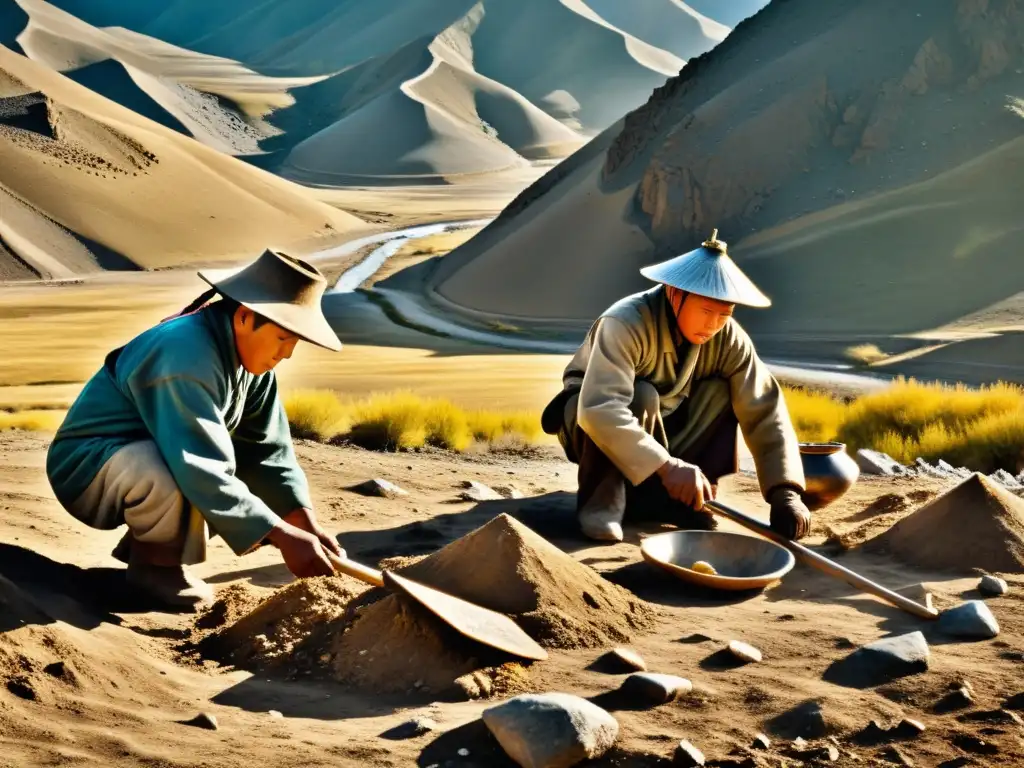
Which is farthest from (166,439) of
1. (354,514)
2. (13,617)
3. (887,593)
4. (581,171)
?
(581,171)

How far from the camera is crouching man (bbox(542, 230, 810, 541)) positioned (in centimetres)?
436

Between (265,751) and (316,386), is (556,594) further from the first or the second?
(316,386)

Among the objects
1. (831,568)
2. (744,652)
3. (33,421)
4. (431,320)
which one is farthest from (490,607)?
(431,320)

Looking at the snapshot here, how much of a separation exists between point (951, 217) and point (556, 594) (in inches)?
599

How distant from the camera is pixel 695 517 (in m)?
5.04

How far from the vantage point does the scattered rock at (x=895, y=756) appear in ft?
8.79

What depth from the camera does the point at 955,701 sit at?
3029 millimetres

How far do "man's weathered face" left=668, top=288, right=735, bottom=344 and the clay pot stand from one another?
0.96 meters

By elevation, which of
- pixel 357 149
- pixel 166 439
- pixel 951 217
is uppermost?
pixel 357 149

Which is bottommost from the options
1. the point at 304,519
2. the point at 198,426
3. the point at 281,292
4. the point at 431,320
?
the point at 431,320

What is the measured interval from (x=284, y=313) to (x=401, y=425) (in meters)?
3.98

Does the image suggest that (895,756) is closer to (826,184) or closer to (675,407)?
(675,407)

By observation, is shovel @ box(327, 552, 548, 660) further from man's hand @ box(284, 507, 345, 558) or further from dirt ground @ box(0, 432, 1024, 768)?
man's hand @ box(284, 507, 345, 558)

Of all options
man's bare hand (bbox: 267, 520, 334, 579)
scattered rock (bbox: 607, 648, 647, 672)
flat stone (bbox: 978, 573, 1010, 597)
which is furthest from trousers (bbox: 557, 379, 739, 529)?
man's bare hand (bbox: 267, 520, 334, 579)
